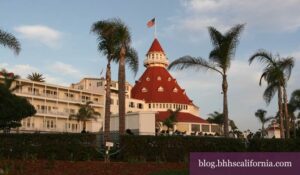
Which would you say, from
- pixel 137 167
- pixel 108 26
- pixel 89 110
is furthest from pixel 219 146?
pixel 89 110

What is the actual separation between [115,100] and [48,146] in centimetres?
7696

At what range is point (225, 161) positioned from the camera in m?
10.4

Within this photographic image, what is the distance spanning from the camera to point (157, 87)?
10750cm

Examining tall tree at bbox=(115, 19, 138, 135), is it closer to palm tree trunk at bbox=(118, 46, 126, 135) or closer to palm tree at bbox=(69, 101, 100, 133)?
palm tree trunk at bbox=(118, 46, 126, 135)

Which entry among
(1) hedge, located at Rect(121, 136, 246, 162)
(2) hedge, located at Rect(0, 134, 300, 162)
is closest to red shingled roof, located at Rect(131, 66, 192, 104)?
(2) hedge, located at Rect(0, 134, 300, 162)

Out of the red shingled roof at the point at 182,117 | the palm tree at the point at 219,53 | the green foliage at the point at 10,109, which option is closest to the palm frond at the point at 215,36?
the palm tree at the point at 219,53

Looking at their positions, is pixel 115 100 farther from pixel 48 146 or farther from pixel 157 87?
pixel 48 146

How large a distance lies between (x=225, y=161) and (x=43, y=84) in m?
77.7

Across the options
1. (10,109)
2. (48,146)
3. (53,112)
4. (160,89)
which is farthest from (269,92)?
(160,89)

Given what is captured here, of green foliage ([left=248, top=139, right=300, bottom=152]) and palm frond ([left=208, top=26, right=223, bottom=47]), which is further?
palm frond ([left=208, top=26, right=223, bottom=47])

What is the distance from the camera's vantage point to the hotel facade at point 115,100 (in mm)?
82125

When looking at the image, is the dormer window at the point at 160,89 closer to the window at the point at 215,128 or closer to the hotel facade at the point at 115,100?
the hotel facade at the point at 115,100

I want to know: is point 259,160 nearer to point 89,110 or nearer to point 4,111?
point 4,111

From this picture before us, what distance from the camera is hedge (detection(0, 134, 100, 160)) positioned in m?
20.2
